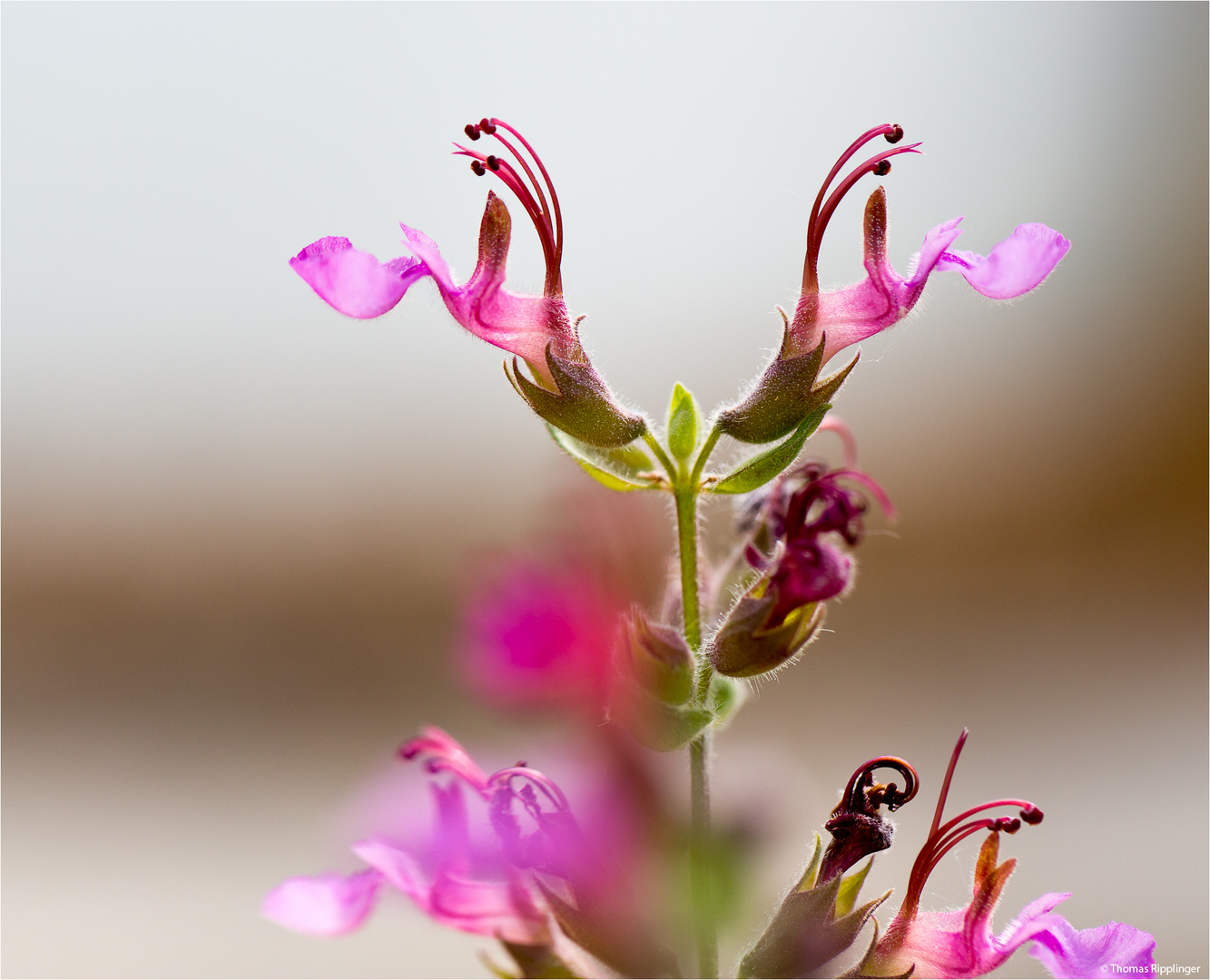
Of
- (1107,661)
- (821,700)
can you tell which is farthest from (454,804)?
(1107,661)

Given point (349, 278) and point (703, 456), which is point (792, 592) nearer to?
point (703, 456)

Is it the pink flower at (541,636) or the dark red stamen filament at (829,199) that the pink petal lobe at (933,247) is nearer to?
the dark red stamen filament at (829,199)

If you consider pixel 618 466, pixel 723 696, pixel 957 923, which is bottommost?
pixel 957 923

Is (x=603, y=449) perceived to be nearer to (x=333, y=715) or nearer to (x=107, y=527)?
(x=333, y=715)

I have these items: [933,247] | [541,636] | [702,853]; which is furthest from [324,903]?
[933,247]

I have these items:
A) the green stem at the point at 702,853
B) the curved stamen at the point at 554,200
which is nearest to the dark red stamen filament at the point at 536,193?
the curved stamen at the point at 554,200

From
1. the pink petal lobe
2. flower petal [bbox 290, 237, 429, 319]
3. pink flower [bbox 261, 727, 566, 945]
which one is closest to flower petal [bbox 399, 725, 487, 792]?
pink flower [bbox 261, 727, 566, 945]
